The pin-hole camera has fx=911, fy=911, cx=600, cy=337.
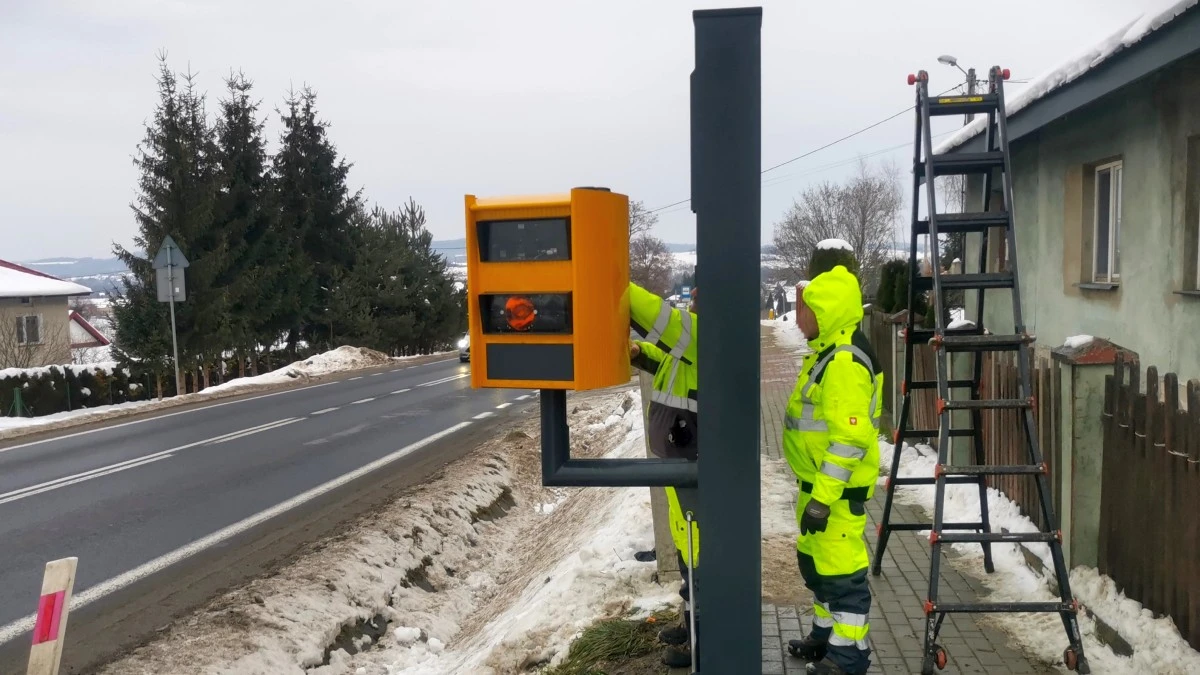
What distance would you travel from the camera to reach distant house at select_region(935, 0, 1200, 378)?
19.7 ft

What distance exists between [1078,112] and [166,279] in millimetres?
16922

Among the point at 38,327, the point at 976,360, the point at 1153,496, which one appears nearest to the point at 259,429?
the point at 976,360

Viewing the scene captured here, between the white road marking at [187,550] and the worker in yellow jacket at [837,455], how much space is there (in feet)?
16.6

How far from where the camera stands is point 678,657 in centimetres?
425

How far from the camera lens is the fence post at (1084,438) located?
4.72 meters

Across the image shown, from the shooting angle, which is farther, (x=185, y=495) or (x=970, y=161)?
(x=185, y=495)

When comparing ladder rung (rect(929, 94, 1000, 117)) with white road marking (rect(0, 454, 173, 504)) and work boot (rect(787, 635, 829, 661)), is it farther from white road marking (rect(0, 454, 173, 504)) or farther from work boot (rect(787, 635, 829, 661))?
white road marking (rect(0, 454, 173, 504))

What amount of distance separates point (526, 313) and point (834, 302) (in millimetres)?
1803

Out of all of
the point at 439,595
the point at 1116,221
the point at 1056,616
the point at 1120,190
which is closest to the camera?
the point at 1056,616

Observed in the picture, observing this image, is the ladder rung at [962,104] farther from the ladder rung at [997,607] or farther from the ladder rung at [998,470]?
the ladder rung at [997,607]

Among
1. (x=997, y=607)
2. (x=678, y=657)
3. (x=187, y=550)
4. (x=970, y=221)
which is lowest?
(x=187, y=550)

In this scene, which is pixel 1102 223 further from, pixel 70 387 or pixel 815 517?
pixel 70 387

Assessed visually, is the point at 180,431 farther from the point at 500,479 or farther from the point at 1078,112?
the point at 1078,112

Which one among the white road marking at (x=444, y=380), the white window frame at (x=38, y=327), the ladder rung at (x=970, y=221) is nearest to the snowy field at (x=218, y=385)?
the white road marking at (x=444, y=380)
